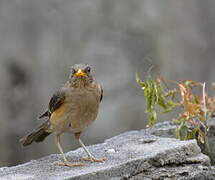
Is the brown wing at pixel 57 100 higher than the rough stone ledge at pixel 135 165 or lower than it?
higher

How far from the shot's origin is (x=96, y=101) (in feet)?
17.5

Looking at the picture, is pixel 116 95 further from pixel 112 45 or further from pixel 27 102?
pixel 27 102

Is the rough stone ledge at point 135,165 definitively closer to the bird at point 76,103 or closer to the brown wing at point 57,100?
the bird at point 76,103

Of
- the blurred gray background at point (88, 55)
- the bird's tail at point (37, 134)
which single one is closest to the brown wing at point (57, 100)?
the bird's tail at point (37, 134)

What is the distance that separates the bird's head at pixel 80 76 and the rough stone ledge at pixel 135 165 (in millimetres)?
600

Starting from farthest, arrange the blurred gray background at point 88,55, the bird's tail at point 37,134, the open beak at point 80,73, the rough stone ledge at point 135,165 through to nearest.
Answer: the blurred gray background at point 88,55 < the bird's tail at point 37,134 < the open beak at point 80,73 < the rough stone ledge at point 135,165

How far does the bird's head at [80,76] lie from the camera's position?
17.4 ft

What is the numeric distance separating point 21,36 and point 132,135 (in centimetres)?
378

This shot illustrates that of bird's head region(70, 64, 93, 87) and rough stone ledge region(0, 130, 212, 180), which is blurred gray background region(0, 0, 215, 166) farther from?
rough stone ledge region(0, 130, 212, 180)

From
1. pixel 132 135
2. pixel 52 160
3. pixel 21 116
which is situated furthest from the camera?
pixel 21 116

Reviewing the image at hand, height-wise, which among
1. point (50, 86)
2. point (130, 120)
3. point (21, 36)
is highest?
point (21, 36)

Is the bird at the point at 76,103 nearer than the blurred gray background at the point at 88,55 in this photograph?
Yes

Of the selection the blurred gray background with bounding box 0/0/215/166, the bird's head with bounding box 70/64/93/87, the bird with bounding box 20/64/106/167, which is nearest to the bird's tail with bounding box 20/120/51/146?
the bird with bounding box 20/64/106/167

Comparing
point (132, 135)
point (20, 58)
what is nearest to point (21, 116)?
point (20, 58)
